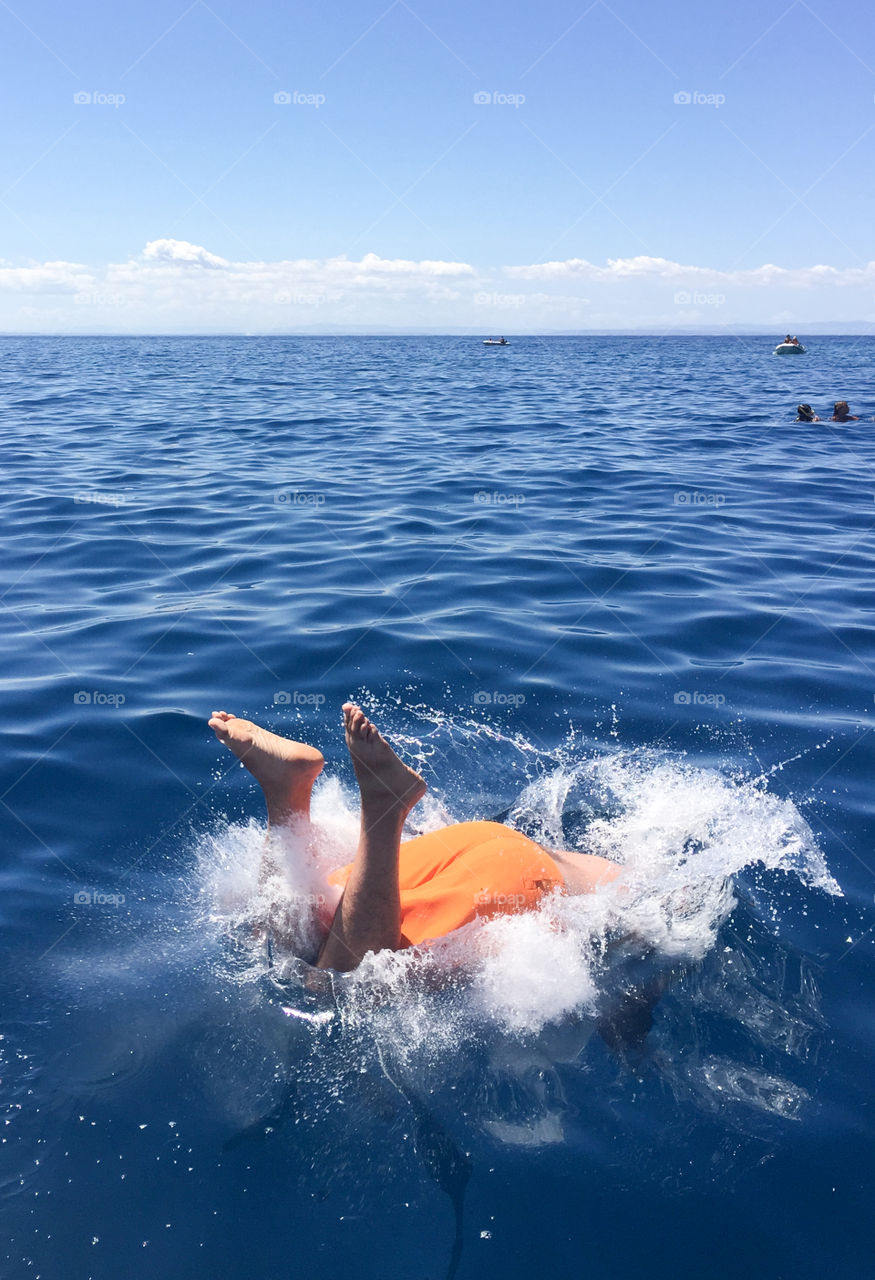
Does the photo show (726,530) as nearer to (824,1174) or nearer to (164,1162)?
(824,1174)

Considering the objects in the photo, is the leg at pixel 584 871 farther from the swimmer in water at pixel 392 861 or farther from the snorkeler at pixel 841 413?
the snorkeler at pixel 841 413

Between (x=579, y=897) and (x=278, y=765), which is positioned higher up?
(x=278, y=765)

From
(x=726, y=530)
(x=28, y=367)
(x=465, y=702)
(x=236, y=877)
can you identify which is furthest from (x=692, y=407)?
(x=28, y=367)

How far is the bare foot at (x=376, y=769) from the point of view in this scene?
→ 368 centimetres

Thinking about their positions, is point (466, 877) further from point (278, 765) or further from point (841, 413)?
point (841, 413)

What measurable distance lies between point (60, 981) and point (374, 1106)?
162 centimetres

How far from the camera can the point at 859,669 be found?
717 cm

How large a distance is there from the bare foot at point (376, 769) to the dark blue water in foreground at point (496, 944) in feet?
2.63

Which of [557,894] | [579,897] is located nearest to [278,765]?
[557,894]

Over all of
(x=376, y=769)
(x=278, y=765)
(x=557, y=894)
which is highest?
(x=376, y=769)

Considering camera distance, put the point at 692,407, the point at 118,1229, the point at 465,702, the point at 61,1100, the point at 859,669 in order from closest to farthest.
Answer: the point at 118,1229, the point at 61,1100, the point at 465,702, the point at 859,669, the point at 692,407

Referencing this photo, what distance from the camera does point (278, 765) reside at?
4070 mm

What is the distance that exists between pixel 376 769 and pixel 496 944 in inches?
35.8

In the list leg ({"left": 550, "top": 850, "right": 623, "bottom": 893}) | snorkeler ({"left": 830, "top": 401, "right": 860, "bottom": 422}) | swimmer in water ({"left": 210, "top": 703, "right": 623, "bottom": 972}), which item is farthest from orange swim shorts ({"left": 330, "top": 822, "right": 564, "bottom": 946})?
snorkeler ({"left": 830, "top": 401, "right": 860, "bottom": 422})
